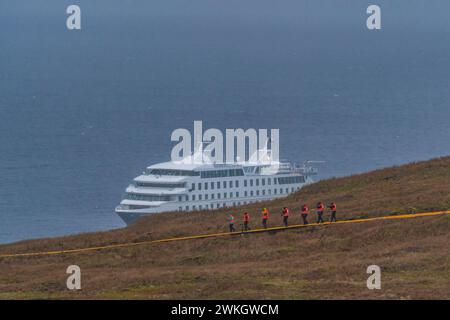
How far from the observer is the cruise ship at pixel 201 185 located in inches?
3509

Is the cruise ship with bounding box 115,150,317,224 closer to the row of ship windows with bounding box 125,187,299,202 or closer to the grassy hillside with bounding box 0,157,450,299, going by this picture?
the row of ship windows with bounding box 125,187,299,202

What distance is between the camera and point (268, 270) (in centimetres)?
3650

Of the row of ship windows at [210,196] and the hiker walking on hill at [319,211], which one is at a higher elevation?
the row of ship windows at [210,196]

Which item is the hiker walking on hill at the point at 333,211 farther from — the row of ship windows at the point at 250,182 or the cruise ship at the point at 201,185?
the row of ship windows at the point at 250,182

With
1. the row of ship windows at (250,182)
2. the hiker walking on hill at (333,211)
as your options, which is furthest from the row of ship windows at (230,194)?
the hiker walking on hill at (333,211)

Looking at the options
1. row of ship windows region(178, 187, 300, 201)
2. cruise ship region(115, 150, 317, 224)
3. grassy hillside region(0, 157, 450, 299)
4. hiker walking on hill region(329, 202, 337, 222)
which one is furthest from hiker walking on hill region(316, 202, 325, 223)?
row of ship windows region(178, 187, 300, 201)

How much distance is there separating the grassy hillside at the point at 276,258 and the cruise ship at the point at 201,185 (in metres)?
34.5

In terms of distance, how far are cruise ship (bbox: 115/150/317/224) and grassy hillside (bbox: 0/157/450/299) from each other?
3445cm

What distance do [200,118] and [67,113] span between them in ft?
69.8

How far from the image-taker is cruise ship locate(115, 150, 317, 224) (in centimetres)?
8912

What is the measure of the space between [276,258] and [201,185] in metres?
51.9

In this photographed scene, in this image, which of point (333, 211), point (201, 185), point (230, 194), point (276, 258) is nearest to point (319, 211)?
point (333, 211)
